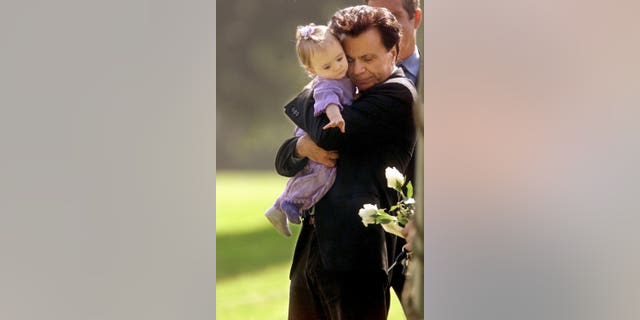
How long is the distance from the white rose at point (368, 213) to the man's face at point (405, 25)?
1.93 ft

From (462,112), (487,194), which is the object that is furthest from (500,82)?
(487,194)

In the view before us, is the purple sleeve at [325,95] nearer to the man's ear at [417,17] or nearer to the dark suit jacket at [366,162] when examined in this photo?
the dark suit jacket at [366,162]

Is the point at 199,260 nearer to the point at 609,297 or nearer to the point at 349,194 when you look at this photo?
the point at 349,194

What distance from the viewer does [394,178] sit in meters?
3.23

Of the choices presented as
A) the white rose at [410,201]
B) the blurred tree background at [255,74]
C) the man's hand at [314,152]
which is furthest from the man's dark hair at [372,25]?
the white rose at [410,201]

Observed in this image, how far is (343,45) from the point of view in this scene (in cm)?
323

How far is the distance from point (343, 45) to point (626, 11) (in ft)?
3.65

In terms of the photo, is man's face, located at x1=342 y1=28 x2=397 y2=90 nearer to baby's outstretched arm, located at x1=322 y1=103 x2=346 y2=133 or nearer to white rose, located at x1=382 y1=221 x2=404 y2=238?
baby's outstretched arm, located at x1=322 y1=103 x2=346 y2=133

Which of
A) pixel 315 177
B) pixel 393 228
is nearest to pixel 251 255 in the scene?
pixel 315 177

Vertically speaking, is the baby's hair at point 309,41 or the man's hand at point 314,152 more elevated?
the baby's hair at point 309,41

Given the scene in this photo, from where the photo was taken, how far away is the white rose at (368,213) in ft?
10.6

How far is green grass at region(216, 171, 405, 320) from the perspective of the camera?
3.29m

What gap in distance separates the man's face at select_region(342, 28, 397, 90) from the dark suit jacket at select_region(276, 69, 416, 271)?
0.03 metres

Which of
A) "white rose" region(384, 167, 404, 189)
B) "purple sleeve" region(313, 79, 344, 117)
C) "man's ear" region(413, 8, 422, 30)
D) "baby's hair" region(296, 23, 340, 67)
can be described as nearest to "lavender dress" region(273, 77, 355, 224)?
"purple sleeve" region(313, 79, 344, 117)
